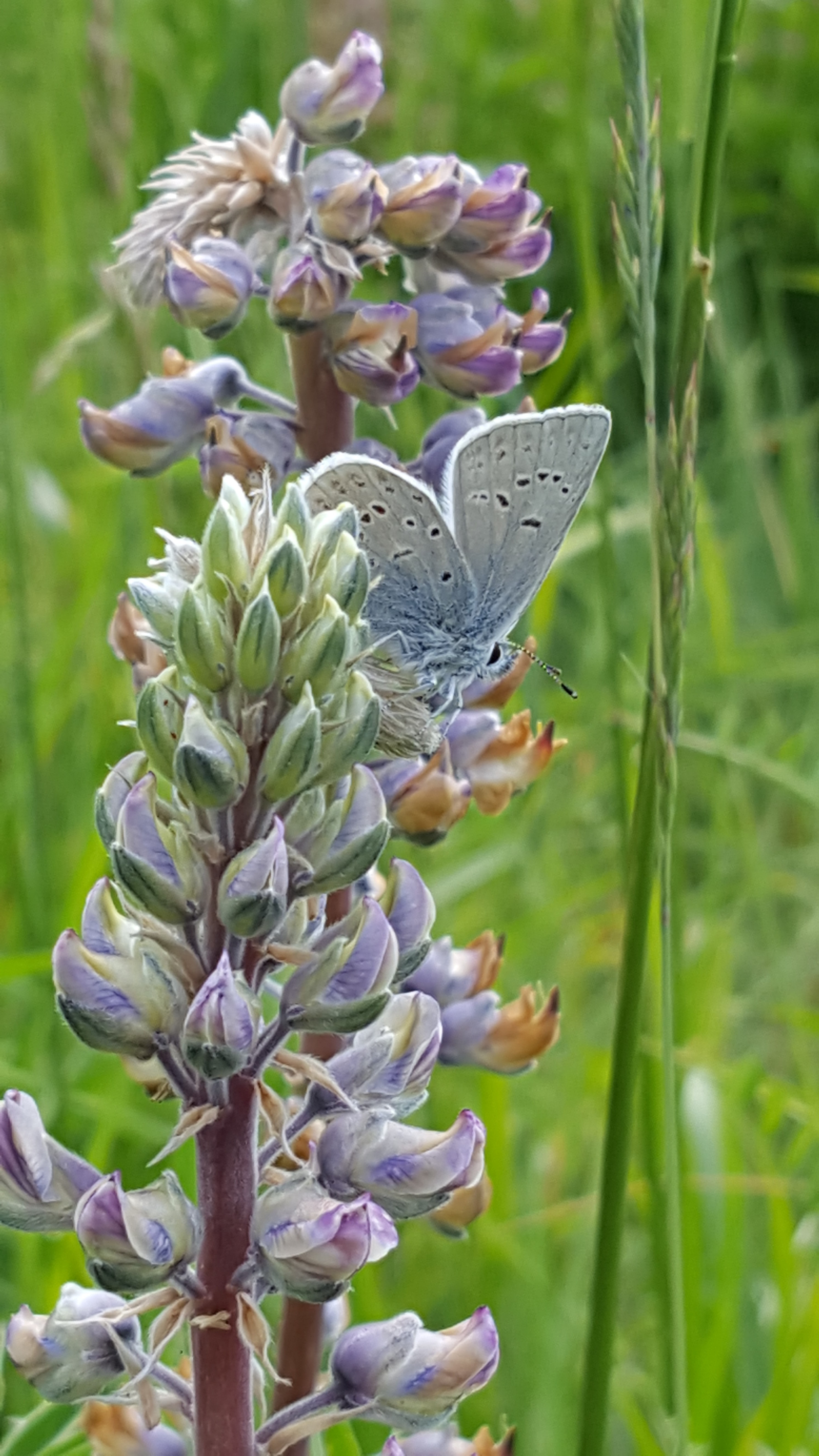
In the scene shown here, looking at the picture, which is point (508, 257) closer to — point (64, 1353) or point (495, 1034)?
point (495, 1034)

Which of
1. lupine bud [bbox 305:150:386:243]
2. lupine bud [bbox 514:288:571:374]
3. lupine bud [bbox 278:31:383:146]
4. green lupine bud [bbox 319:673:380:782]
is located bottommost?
green lupine bud [bbox 319:673:380:782]

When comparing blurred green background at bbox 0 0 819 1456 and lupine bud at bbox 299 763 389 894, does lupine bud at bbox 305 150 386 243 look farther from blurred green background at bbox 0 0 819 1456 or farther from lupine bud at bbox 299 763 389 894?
lupine bud at bbox 299 763 389 894

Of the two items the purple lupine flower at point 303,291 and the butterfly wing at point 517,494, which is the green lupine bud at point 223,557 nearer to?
the butterfly wing at point 517,494

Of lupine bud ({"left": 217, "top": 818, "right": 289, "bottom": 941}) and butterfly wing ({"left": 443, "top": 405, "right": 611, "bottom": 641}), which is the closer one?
lupine bud ({"left": 217, "top": 818, "right": 289, "bottom": 941})

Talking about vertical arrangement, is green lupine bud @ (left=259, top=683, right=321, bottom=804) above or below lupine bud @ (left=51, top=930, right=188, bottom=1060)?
above

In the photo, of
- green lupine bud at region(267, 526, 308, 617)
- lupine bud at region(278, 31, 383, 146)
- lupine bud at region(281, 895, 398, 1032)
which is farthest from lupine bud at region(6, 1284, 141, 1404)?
lupine bud at region(278, 31, 383, 146)

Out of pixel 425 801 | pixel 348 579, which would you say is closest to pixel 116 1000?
pixel 348 579

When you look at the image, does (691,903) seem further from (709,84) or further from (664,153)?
(709,84)
